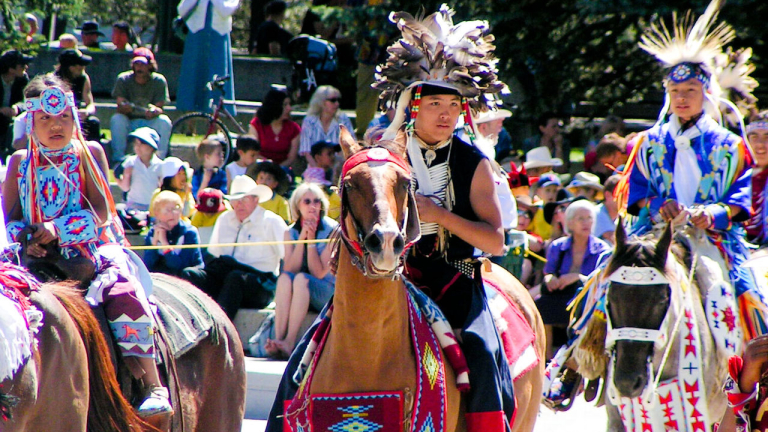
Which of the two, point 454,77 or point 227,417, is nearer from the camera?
point 454,77

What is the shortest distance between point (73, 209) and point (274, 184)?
19.1ft

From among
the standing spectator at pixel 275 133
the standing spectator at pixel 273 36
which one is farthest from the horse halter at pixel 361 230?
the standing spectator at pixel 273 36

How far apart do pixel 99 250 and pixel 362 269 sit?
219cm

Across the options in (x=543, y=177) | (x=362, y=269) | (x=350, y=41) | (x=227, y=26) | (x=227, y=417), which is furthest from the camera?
(x=350, y=41)

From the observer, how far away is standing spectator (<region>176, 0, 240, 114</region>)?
14.8m

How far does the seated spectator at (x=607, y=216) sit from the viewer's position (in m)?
10.1

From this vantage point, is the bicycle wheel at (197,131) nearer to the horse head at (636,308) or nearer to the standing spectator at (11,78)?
the standing spectator at (11,78)

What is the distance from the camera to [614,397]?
5.84 m

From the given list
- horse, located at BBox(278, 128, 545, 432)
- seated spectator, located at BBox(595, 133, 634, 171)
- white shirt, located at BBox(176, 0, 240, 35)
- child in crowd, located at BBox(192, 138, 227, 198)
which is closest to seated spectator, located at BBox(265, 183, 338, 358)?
child in crowd, located at BBox(192, 138, 227, 198)

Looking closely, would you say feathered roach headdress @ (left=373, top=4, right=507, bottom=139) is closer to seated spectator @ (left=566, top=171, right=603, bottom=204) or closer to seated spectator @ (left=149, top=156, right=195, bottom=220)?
seated spectator @ (left=566, top=171, right=603, bottom=204)

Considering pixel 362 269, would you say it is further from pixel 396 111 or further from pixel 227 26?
pixel 227 26

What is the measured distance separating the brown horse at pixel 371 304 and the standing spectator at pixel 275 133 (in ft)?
30.1

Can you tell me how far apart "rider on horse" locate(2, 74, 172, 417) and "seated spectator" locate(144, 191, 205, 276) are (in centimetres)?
419

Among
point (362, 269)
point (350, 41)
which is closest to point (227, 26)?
point (350, 41)
